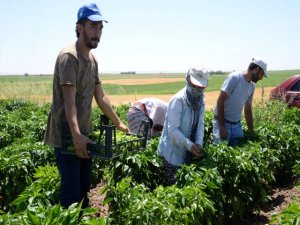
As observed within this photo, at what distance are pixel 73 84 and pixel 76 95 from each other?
275 mm

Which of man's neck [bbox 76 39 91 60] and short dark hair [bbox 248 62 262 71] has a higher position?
man's neck [bbox 76 39 91 60]

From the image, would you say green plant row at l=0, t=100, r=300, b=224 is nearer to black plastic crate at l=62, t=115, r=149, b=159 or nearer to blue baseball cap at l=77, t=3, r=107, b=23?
black plastic crate at l=62, t=115, r=149, b=159

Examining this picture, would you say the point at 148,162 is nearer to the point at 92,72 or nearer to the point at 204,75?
the point at 204,75

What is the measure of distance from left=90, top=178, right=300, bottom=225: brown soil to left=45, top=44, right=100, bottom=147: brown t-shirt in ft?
5.11

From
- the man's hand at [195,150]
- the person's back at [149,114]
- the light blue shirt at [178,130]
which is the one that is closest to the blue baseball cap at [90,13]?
the light blue shirt at [178,130]

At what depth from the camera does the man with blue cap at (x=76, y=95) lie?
339 cm

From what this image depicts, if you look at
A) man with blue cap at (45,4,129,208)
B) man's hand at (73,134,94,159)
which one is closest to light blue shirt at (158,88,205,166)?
man with blue cap at (45,4,129,208)

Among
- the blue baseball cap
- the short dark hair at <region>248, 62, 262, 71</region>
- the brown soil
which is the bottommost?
the brown soil

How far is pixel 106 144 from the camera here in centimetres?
333

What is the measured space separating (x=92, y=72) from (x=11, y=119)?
288 inches

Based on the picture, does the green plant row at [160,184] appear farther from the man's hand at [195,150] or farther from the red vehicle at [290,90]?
the red vehicle at [290,90]

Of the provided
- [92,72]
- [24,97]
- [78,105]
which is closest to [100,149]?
[78,105]

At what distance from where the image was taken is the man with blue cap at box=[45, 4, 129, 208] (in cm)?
339

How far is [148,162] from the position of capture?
4789 millimetres
